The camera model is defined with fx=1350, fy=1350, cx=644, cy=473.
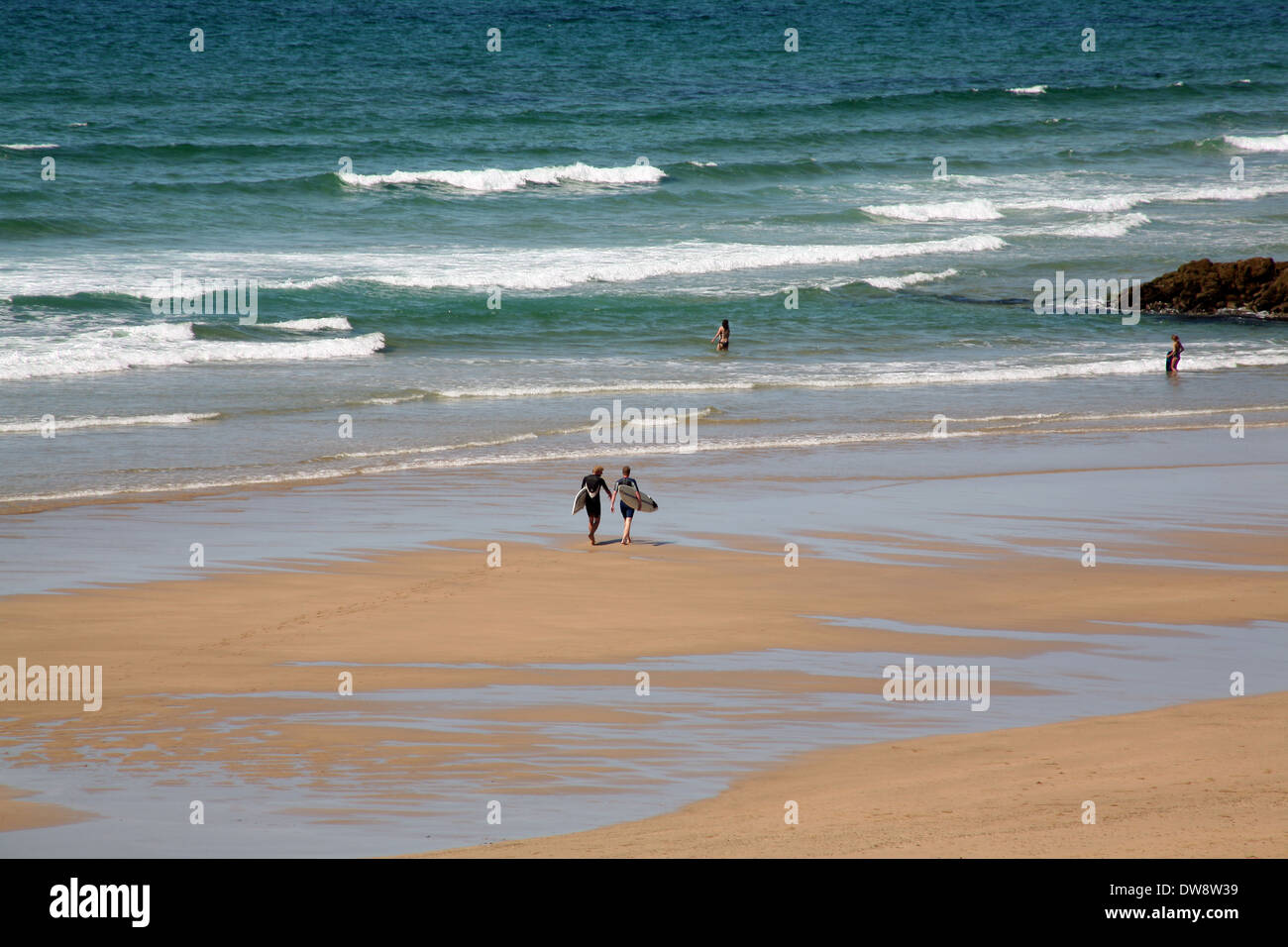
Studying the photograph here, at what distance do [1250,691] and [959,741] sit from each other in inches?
99.3

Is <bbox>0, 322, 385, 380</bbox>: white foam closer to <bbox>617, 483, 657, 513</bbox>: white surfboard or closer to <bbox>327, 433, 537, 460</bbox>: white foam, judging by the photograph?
<bbox>327, 433, 537, 460</bbox>: white foam

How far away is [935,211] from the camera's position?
141 feet

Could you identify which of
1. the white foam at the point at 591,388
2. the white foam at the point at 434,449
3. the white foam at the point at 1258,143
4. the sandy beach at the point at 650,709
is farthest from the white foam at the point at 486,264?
the white foam at the point at 1258,143

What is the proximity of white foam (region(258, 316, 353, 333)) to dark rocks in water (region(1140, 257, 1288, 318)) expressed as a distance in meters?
18.7

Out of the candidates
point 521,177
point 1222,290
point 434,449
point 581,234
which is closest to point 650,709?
point 434,449

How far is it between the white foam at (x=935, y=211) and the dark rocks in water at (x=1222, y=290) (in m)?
11.1

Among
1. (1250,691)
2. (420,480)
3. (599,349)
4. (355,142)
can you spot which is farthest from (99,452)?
(355,142)

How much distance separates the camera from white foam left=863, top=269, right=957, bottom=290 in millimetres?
33906

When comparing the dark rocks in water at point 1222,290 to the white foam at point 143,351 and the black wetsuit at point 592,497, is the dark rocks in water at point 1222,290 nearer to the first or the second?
the white foam at point 143,351

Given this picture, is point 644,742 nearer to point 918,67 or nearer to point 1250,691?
point 1250,691

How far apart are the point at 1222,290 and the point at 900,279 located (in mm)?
7625

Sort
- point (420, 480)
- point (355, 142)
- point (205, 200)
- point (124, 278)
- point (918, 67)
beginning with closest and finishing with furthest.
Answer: point (420, 480) → point (124, 278) → point (205, 200) → point (355, 142) → point (918, 67)
